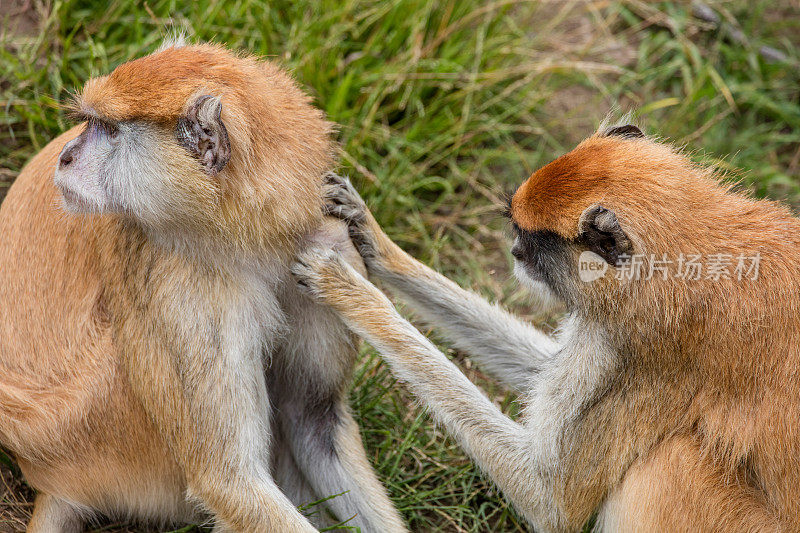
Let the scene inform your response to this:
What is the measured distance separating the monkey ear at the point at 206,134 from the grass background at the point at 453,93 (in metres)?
1.21

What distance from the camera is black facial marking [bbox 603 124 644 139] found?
345cm

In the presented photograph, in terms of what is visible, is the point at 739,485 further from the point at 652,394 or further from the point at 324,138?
the point at 324,138

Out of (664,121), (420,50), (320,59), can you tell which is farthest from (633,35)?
(320,59)

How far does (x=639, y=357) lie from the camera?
3.15 metres

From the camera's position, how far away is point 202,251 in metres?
3.15

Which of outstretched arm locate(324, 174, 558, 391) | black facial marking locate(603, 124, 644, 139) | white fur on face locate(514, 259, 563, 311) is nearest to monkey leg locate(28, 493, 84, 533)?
outstretched arm locate(324, 174, 558, 391)

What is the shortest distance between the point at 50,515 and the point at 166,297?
99 cm

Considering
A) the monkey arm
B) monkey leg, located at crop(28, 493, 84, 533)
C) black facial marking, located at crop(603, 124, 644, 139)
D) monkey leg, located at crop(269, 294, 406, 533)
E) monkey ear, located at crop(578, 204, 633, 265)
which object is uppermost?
black facial marking, located at crop(603, 124, 644, 139)

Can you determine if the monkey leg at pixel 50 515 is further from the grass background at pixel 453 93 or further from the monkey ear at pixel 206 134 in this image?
the monkey ear at pixel 206 134

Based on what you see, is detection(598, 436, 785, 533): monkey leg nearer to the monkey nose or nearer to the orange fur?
the orange fur

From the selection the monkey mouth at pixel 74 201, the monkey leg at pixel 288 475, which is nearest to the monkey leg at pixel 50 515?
the monkey leg at pixel 288 475

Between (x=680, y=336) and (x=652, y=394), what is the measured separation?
9.6 inches

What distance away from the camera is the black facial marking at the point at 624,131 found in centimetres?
345

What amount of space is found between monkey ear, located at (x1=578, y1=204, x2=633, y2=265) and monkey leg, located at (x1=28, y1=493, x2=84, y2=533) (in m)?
2.15
